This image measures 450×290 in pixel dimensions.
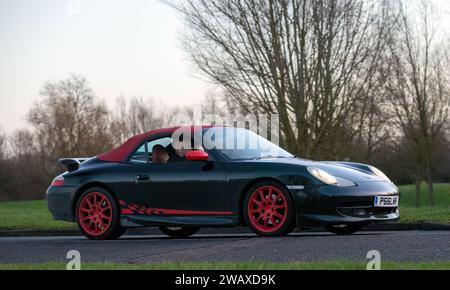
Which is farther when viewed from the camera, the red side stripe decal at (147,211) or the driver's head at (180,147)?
the driver's head at (180,147)

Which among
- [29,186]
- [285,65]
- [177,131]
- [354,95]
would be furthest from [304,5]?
[29,186]

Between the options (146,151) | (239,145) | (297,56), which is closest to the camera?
(239,145)

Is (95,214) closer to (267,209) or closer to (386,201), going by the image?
(267,209)

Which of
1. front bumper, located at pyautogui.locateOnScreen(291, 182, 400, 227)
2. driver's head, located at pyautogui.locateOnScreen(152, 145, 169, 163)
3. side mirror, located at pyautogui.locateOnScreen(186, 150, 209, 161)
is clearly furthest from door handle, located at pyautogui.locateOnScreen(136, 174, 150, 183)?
front bumper, located at pyautogui.locateOnScreen(291, 182, 400, 227)

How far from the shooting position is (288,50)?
70.5 ft

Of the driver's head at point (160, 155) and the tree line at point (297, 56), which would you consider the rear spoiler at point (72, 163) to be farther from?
the tree line at point (297, 56)

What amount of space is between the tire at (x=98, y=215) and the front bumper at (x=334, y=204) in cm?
266

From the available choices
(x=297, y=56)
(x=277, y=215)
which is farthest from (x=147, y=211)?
(x=297, y=56)

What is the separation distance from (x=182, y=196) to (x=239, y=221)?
2.94ft

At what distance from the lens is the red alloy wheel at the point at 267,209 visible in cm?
938

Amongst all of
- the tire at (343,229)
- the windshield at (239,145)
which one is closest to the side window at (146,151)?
the windshield at (239,145)

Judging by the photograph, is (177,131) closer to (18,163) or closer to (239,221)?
(239,221)

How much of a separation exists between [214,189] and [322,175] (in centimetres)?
139

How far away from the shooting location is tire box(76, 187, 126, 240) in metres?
10.5
